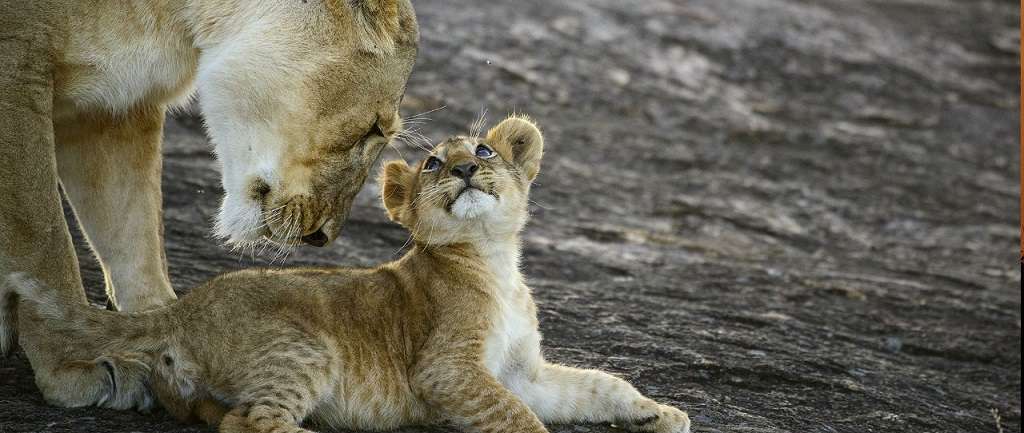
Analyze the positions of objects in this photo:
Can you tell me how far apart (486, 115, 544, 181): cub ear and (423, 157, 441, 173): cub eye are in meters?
0.24

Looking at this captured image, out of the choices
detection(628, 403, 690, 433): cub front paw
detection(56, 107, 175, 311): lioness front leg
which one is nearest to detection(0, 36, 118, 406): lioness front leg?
detection(56, 107, 175, 311): lioness front leg

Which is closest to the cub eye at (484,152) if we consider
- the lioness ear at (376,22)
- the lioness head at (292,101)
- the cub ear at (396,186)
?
the cub ear at (396,186)

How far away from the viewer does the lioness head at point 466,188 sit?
14.6 feet

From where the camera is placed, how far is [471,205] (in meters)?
4.44

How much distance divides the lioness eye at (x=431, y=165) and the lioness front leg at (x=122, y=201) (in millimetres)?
1079

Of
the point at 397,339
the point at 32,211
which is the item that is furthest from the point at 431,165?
the point at 32,211

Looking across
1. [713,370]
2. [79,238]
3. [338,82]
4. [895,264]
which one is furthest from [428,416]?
[895,264]

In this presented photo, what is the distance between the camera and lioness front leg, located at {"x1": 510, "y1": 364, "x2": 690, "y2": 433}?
4.46m

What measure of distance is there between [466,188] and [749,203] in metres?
5.07

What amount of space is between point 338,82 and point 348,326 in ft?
2.90

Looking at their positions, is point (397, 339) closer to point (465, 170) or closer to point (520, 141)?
point (465, 170)

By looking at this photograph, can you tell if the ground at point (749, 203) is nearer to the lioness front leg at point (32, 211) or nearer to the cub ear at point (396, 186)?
the lioness front leg at point (32, 211)

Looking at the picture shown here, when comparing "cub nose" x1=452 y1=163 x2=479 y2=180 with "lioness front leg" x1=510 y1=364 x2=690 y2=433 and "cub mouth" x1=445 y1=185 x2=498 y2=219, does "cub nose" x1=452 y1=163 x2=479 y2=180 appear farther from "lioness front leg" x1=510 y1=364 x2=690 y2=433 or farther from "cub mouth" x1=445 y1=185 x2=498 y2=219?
"lioness front leg" x1=510 y1=364 x2=690 y2=433

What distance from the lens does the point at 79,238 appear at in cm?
627
